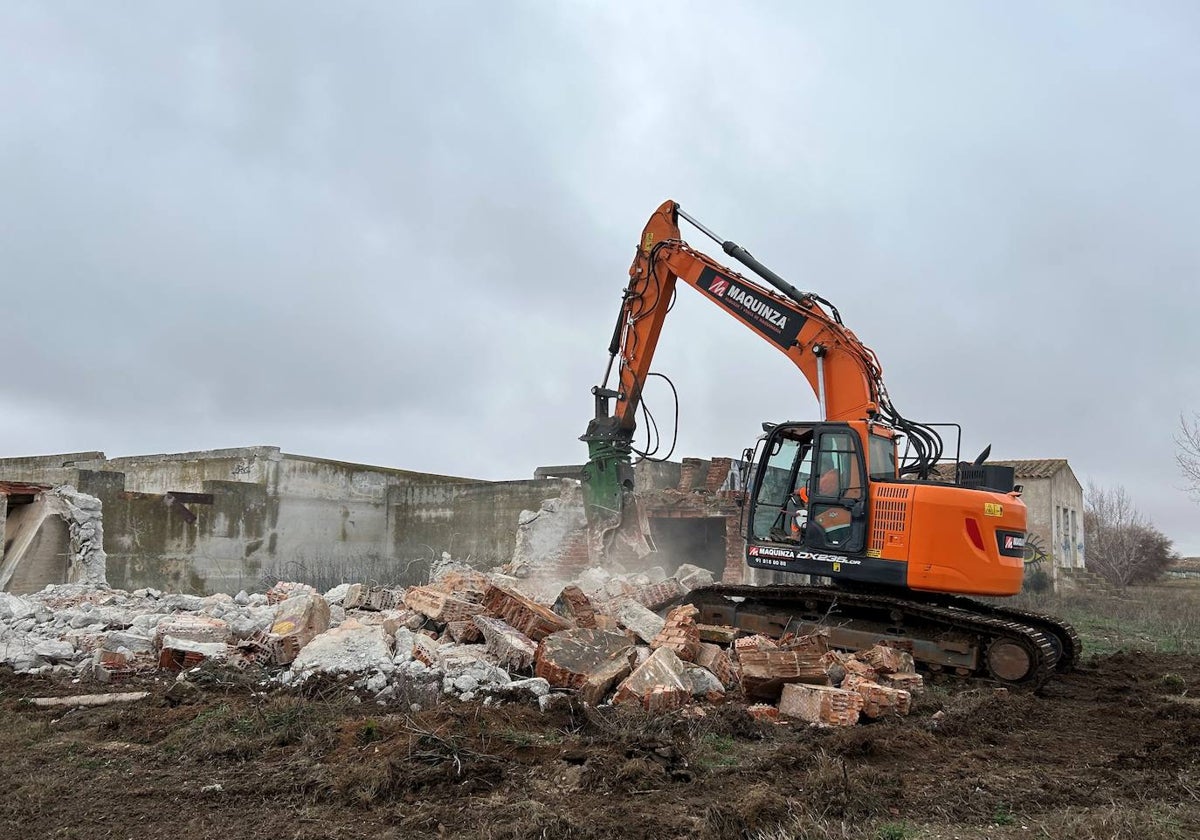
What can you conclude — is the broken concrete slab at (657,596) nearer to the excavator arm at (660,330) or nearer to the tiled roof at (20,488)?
the excavator arm at (660,330)

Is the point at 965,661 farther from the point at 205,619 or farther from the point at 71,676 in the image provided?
the point at 71,676

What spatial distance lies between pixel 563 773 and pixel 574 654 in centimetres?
221

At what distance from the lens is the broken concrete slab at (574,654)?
6.59 meters

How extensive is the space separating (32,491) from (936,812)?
502 inches

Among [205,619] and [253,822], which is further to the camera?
[205,619]

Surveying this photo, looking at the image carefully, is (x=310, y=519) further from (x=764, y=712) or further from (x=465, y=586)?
(x=764, y=712)

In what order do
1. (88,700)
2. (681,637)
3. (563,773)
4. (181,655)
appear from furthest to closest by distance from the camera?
(181,655), (681,637), (88,700), (563,773)

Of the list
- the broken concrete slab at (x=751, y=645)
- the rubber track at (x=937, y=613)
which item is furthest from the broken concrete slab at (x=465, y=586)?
the rubber track at (x=937, y=613)

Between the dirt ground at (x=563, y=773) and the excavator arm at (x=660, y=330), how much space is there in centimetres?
415

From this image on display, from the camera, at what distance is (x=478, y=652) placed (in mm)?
7543

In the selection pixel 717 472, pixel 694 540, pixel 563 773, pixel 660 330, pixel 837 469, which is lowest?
pixel 563 773

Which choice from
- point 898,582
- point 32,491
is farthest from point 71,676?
point 898,582

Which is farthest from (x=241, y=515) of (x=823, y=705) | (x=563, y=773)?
(x=563, y=773)

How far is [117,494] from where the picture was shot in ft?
43.7
